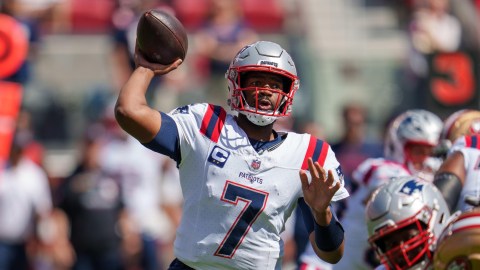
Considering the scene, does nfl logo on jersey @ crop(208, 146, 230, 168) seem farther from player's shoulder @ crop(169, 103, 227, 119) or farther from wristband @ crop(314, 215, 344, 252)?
wristband @ crop(314, 215, 344, 252)

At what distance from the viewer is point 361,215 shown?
281 inches

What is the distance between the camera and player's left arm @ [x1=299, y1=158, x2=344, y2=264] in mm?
5180

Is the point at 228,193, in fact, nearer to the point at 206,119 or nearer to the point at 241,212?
the point at 241,212

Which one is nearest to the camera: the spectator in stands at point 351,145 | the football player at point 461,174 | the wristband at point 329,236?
the wristband at point 329,236

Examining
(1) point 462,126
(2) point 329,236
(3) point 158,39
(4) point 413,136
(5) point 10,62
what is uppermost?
(3) point 158,39

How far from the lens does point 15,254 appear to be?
11141 millimetres

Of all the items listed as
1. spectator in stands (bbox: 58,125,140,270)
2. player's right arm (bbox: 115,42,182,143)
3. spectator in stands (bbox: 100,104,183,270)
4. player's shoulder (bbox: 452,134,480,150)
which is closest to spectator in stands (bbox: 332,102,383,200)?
spectator in stands (bbox: 100,104,183,270)

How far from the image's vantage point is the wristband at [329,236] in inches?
211

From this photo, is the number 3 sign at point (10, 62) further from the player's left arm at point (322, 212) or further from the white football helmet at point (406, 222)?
the player's left arm at point (322, 212)

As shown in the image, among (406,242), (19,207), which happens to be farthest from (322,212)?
(19,207)

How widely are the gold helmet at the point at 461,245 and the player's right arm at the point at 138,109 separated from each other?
141 centimetres

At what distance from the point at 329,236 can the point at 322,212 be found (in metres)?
0.17

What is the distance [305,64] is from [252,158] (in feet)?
25.5

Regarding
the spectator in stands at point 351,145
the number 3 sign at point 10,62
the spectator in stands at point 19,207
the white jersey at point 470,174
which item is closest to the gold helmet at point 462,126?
the white jersey at point 470,174
